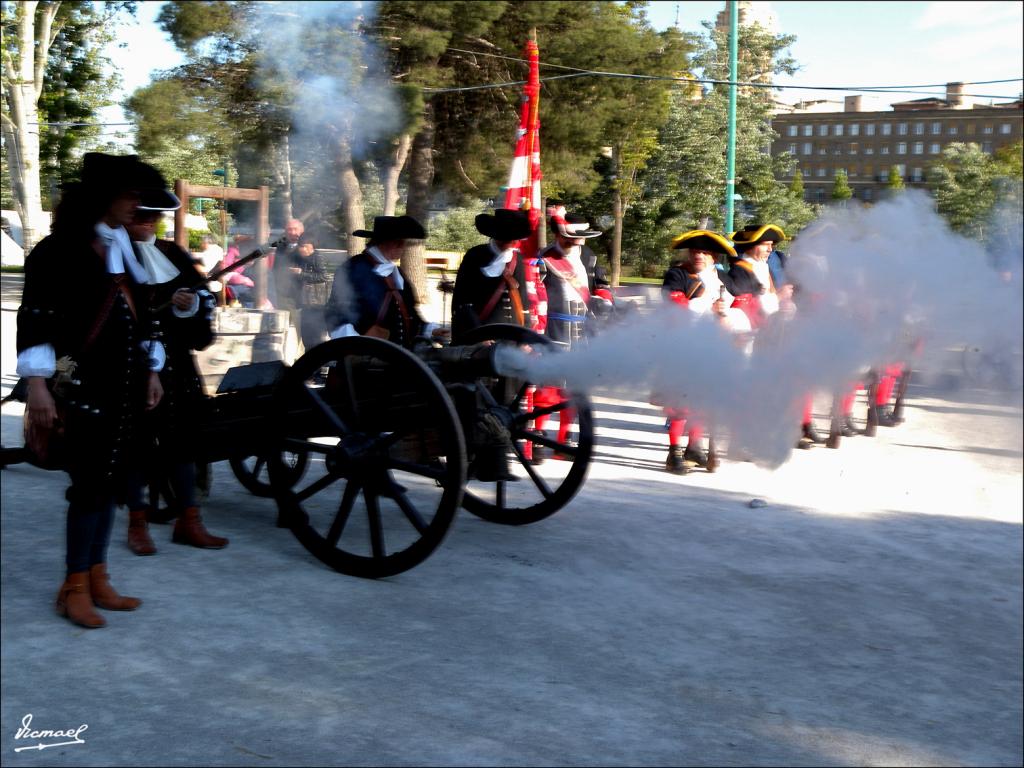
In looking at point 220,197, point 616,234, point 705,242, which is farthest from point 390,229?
point 616,234

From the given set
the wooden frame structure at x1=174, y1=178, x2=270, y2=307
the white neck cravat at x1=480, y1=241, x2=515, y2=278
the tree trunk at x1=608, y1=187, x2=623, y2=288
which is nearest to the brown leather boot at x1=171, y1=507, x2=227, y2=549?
the wooden frame structure at x1=174, y1=178, x2=270, y2=307

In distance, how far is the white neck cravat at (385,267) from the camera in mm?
5148

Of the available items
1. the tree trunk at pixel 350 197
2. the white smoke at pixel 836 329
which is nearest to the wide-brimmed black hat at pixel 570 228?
the tree trunk at pixel 350 197

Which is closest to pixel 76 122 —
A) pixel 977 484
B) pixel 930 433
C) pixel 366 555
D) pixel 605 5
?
pixel 366 555

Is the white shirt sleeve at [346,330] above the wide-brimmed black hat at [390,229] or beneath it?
beneath

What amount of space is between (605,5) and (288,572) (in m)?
8.44

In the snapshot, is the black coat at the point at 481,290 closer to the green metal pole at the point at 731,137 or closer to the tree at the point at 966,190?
the tree at the point at 966,190

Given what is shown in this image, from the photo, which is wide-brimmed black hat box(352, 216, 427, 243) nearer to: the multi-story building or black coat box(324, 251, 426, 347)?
black coat box(324, 251, 426, 347)

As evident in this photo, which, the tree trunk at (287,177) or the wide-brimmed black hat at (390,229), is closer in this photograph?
the wide-brimmed black hat at (390,229)

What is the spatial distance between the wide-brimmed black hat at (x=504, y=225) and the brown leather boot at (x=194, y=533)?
2320mm

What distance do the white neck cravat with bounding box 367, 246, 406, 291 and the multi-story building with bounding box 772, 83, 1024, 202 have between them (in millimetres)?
2068

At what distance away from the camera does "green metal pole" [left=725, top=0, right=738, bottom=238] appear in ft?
34.2

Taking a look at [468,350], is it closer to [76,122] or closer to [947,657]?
[76,122]

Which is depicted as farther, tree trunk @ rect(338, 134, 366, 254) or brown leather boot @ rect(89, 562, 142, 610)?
tree trunk @ rect(338, 134, 366, 254)
